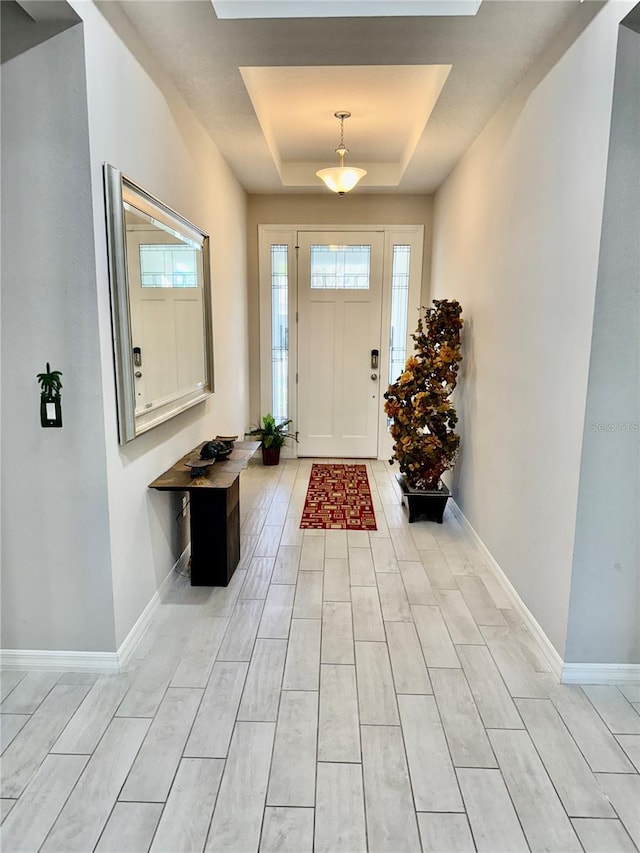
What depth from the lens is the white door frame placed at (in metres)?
4.84

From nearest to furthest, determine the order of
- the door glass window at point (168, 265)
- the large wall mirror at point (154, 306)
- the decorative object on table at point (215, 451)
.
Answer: the large wall mirror at point (154, 306) → the door glass window at point (168, 265) → the decorative object on table at point (215, 451)

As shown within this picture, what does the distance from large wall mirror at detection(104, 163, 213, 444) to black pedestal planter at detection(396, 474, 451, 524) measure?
1.59 meters

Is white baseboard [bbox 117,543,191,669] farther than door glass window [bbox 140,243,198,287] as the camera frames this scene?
No

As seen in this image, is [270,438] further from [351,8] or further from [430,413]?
[351,8]

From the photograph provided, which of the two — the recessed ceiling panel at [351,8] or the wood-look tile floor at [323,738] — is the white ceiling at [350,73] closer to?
the recessed ceiling panel at [351,8]

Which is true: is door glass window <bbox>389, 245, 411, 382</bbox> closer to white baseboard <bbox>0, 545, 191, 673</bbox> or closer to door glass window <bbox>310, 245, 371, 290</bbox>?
door glass window <bbox>310, 245, 371, 290</bbox>

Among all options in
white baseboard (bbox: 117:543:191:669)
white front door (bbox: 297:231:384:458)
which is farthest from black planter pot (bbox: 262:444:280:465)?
white baseboard (bbox: 117:543:191:669)

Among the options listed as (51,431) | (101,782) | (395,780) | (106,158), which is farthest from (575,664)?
(106,158)

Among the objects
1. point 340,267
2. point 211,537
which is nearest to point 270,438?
point 340,267

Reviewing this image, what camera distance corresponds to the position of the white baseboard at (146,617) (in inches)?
80.6

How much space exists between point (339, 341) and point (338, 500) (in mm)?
1796

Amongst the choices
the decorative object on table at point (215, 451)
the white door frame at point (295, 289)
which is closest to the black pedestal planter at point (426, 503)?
the decorative object on table at point (215, 451)

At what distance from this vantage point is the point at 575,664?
196 centimetres

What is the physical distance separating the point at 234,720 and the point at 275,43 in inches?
105
